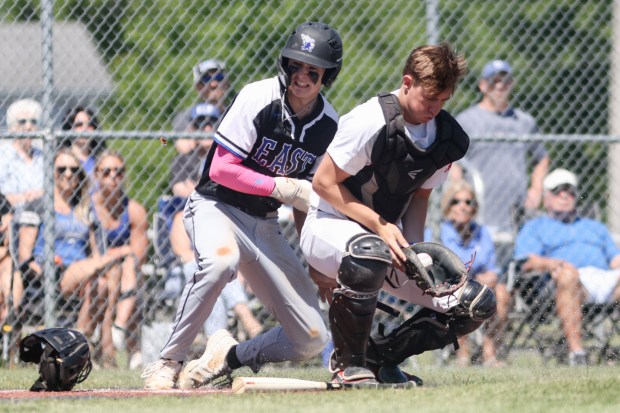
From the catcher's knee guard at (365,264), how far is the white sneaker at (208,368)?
3.52ft

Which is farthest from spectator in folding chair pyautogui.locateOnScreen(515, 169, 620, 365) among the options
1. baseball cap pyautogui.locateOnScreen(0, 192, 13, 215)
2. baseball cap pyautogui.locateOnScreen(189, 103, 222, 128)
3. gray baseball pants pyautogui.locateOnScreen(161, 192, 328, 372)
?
baseball cap pyautogui.locateOnScreen(0, 192, 13, 215)

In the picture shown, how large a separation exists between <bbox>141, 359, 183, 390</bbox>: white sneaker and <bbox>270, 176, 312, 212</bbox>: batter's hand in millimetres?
1001

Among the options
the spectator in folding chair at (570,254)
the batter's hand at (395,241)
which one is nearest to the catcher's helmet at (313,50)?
the batter's hand at (395,241)

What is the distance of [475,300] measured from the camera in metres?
5.31

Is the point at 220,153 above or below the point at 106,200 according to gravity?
above

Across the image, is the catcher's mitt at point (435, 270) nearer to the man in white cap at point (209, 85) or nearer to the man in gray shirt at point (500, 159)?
the man in white cap at point (209, 85)

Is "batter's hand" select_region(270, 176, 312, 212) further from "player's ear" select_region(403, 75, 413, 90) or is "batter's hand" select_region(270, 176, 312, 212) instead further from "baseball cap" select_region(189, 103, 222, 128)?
"baseball cap" select_region(189, 103, 222, 128)

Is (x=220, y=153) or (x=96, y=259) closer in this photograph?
(x=220, y=153)

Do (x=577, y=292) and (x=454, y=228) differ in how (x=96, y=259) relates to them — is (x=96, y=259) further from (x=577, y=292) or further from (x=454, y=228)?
(x=577, y=292)

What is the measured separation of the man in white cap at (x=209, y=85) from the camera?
7789mm

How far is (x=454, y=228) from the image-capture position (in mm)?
8039

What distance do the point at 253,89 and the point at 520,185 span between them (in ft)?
11.2

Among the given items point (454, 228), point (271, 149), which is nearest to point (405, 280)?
point (271, 149)

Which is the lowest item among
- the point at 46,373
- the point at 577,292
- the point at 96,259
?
the point at 96,259
